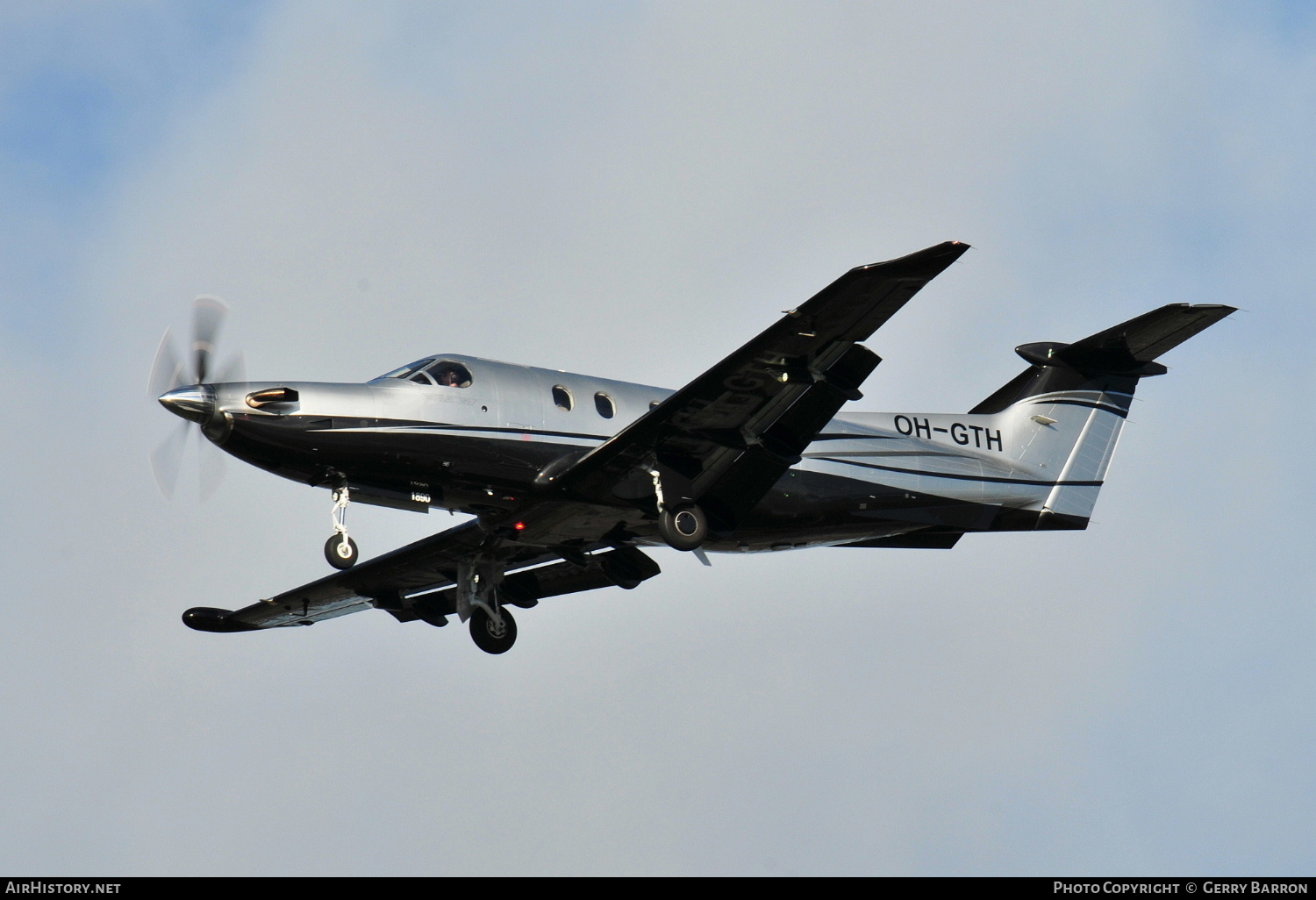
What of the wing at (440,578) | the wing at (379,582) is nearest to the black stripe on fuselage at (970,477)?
the wing at (440,578)

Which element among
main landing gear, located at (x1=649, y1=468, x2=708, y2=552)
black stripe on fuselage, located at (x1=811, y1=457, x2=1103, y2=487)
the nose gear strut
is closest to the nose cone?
the nose gear strut

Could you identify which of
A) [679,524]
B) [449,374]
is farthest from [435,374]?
[679,524]

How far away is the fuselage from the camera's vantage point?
2059 cm

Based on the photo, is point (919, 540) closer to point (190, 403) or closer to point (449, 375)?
point (449, 375)

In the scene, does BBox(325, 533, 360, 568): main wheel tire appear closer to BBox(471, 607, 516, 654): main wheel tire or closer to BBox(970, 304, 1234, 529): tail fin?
BBox(471, 607, 516, 654): main wheel tire

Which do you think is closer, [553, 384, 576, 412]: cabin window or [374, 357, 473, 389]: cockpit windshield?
A: [374, 357, 473, 389]: cockpit windshield

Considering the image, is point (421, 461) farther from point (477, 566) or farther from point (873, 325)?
point (873, 325)

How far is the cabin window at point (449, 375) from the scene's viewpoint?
21328 mm

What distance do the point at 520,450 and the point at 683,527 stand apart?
2.76 meters

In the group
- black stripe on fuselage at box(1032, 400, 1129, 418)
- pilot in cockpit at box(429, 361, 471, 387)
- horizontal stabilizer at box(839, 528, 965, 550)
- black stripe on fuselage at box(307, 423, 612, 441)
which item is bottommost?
horizontal stabilizer at box(839, 528, 965, 550)

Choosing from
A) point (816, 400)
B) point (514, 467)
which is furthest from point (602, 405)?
point (816, 400)

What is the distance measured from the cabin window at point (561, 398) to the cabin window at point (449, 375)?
1.37 m

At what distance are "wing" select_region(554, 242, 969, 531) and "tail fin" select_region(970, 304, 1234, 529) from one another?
19.6 ft

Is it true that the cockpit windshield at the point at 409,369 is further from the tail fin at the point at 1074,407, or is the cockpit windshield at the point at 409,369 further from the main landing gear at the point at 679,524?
the tail fin at the point at 1074,407
